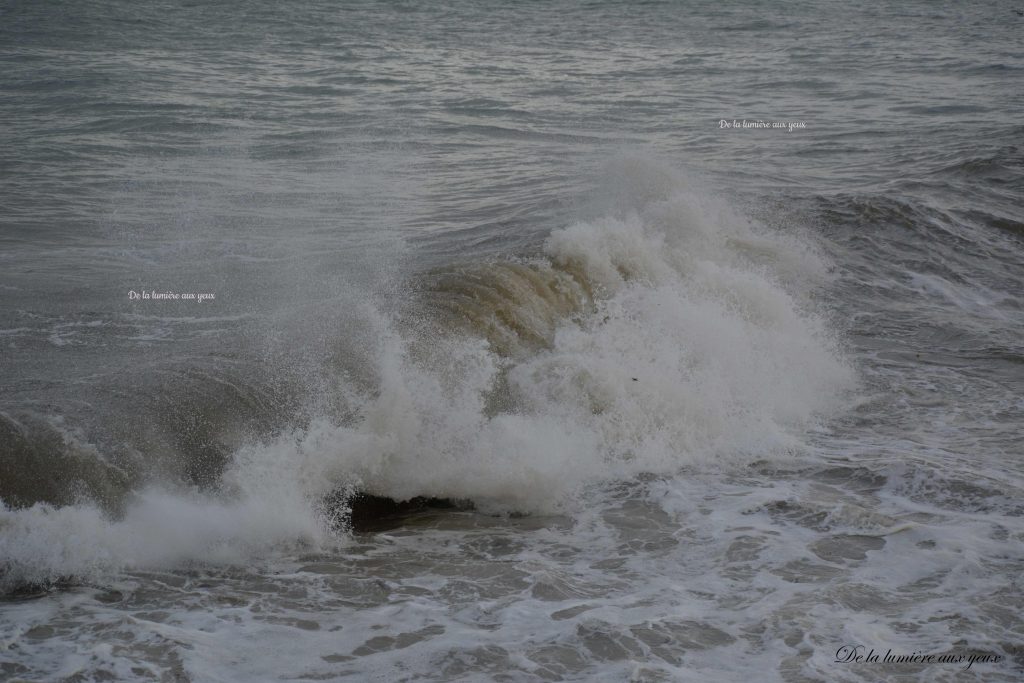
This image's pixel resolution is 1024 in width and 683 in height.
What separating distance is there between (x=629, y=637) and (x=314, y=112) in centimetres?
1483

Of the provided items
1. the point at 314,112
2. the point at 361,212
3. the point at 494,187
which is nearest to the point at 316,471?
the point at 361,212

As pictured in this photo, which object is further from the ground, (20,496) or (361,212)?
(361,212)

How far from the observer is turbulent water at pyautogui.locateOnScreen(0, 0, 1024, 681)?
13.9ft

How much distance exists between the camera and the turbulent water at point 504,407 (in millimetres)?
4230

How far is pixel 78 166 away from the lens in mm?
13102

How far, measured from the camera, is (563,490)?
224 inches

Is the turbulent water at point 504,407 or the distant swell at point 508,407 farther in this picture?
the distant swell at point 508,407

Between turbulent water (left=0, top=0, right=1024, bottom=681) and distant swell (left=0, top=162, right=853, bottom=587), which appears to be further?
distant swell (left=0, top=162, right=853, bottom=587)

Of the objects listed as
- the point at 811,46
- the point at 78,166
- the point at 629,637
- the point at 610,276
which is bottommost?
the point at 629,637

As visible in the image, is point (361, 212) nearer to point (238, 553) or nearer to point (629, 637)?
point (238, 553)

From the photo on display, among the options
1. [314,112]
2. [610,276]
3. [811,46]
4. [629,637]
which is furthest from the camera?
[811,46]

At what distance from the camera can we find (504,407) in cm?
644

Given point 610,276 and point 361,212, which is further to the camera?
point 361,212

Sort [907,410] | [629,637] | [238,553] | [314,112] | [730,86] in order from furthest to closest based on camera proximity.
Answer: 1. [730,86]
2. [314,112]
3. [907,410]
4. [238,553]
5. [629,637]
